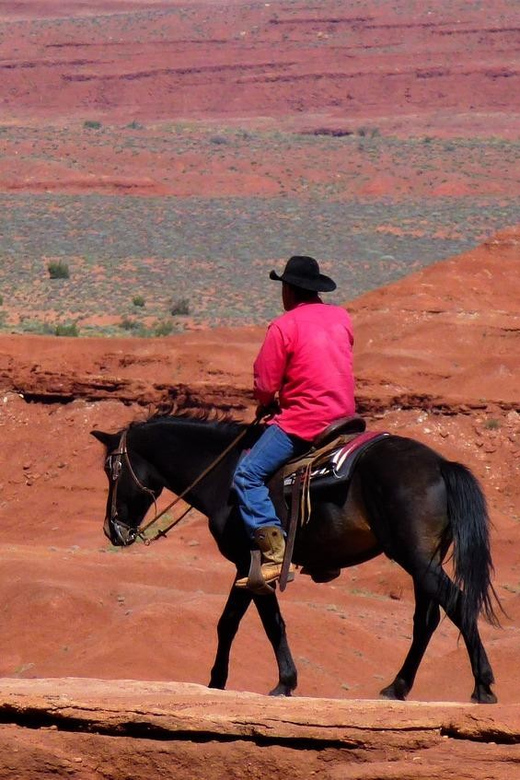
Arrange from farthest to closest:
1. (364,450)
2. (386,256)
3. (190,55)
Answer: (190,55), (386,256), (364,450)

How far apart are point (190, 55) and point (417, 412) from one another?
91718 millimetres

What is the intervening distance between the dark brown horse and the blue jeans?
234 mm

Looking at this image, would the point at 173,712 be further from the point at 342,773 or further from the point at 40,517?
the point at 40,517

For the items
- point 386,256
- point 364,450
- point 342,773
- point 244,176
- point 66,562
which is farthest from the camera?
point 244,176

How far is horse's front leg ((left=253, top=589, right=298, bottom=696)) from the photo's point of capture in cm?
835

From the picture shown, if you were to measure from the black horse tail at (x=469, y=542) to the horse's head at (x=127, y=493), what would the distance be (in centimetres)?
203

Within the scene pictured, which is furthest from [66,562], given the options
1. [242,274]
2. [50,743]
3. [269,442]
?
[242,274]

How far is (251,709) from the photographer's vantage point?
242 inches

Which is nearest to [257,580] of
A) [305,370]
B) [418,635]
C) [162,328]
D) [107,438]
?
[418,635]

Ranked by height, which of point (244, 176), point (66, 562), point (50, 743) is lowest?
point (244, 176)

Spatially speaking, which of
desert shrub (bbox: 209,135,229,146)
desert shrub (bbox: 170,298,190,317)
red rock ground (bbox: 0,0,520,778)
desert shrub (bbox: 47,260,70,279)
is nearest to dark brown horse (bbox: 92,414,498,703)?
red rock ground (bbox: 0,0,520,778)

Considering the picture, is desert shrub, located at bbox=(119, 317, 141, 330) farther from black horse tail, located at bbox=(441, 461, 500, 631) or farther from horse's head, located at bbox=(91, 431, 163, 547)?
black horse tail, located at bbox=(441, 461, 500, 631)

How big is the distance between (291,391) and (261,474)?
1.66ft

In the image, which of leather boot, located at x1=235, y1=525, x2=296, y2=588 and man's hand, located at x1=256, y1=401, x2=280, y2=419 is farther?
man's hand, located at x1=256, y1=401, x2=280, y2=419
